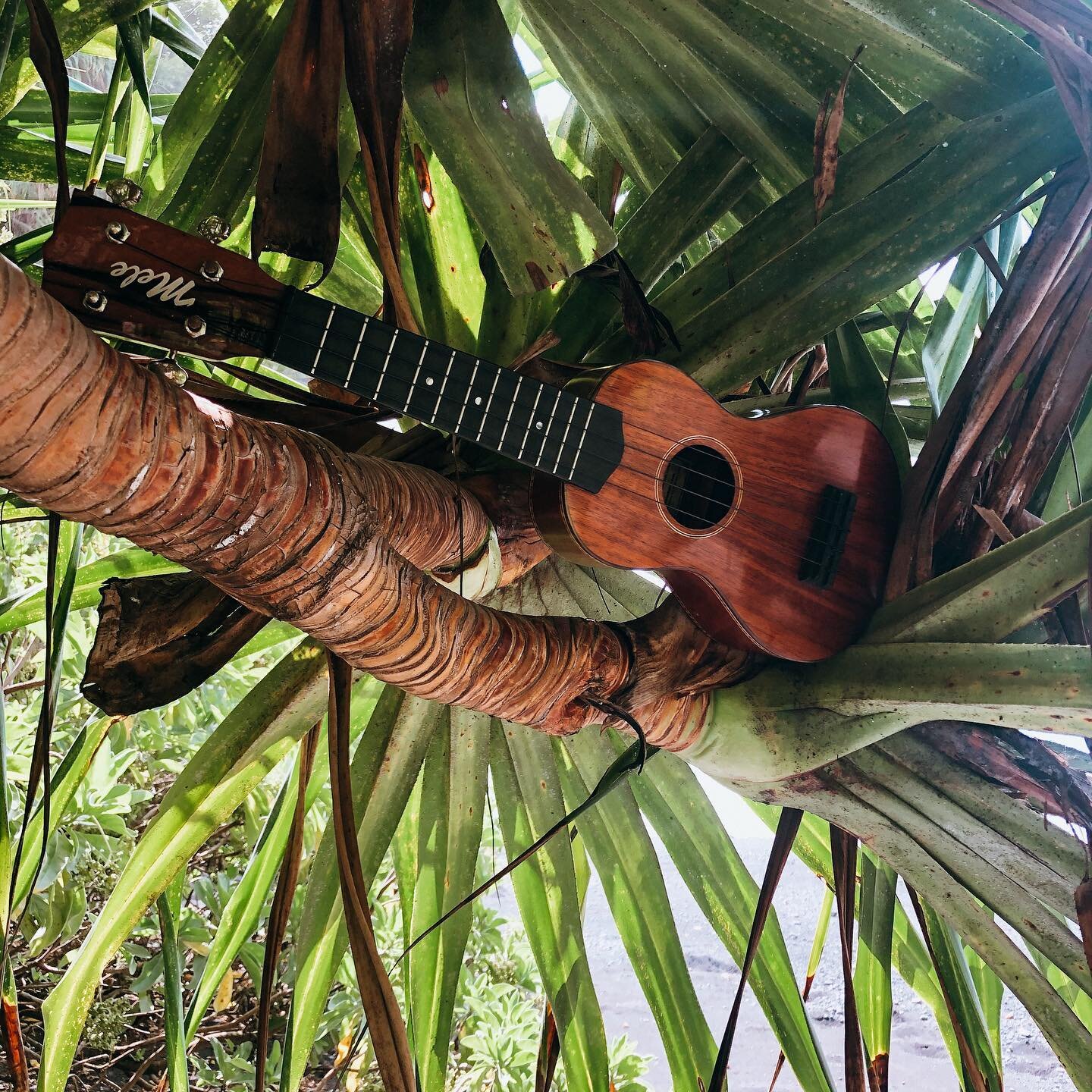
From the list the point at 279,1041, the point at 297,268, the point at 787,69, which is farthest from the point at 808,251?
the point at 279,1041

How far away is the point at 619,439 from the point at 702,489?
0.11 m

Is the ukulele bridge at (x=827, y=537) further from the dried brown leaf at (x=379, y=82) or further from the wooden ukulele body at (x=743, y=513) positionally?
the dried brown leaf at (x=379, y=82)

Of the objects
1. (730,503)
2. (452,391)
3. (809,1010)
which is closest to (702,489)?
(730,503)

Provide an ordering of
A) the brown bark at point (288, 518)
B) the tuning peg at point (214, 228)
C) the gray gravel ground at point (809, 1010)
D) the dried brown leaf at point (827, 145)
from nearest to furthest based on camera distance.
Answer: the brown bark at point (288, 518), the tuning peg at point (214, 228), the dried brown leaf at point (827, 145), the gray gravel ground at point (809, 1010)

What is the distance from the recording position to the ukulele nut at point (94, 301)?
442mm

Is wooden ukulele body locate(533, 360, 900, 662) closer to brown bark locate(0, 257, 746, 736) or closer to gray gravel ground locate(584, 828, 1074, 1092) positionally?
brown bark locate(0, 257, 746, 736)

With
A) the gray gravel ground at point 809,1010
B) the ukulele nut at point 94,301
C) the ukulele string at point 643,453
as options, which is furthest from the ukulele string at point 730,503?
the gray gravel ground at point 809,1010

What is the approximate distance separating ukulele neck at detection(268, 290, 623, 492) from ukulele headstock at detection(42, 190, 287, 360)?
2 centimetres

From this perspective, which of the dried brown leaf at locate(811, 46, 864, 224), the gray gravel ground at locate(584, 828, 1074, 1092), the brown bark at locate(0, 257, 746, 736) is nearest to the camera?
the brown bark at locate(0, 257, 746, 736)

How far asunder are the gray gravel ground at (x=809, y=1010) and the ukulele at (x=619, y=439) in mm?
1134

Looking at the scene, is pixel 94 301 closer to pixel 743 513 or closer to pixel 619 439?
pixel 619 439

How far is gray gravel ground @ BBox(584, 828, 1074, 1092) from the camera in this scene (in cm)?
154

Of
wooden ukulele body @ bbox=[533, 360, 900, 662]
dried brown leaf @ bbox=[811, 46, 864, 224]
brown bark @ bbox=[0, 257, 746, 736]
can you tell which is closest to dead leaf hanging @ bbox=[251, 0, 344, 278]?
brown bark @ bbox=[0, 257, 746, 736]

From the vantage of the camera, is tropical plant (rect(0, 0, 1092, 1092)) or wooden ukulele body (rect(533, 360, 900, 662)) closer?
tropical plant (rect(0, 0, 1092, 1092))
